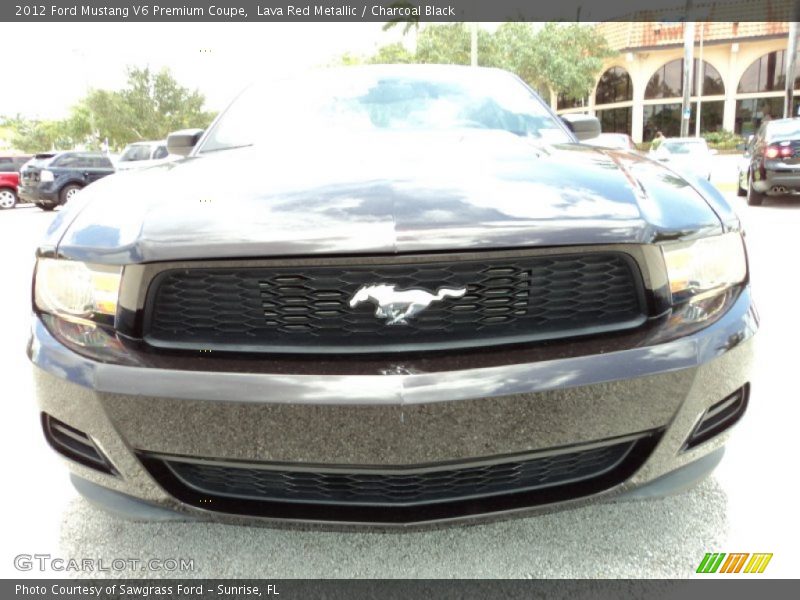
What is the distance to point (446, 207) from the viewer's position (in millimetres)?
1516

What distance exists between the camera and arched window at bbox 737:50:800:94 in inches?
1594

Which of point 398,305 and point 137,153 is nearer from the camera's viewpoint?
point 398,305

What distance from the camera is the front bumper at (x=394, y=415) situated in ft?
4.50

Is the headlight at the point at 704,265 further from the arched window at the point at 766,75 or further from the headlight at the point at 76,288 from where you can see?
the arched window at the point at 766,75

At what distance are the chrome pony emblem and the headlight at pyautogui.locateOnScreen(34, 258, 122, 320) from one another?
588 millimetres

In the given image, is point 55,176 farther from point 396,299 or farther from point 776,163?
point 396,299

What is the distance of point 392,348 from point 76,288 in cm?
79

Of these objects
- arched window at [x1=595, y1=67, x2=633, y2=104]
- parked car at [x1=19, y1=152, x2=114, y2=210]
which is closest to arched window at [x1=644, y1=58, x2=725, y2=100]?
arched window at [x1=595, y1=67, x2=633, y2=104]

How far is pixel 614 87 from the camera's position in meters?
47.1

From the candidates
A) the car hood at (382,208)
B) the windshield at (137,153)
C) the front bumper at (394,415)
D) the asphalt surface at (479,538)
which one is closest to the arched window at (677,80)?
the windshield at (137,153)

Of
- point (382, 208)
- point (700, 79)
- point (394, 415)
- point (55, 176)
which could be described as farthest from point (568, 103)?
point (394, 415)

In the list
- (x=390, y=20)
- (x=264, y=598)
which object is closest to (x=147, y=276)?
(x=264, y=598)

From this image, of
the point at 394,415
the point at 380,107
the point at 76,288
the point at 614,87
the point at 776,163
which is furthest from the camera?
the point at 614,87

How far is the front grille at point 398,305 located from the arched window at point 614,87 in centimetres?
4858
